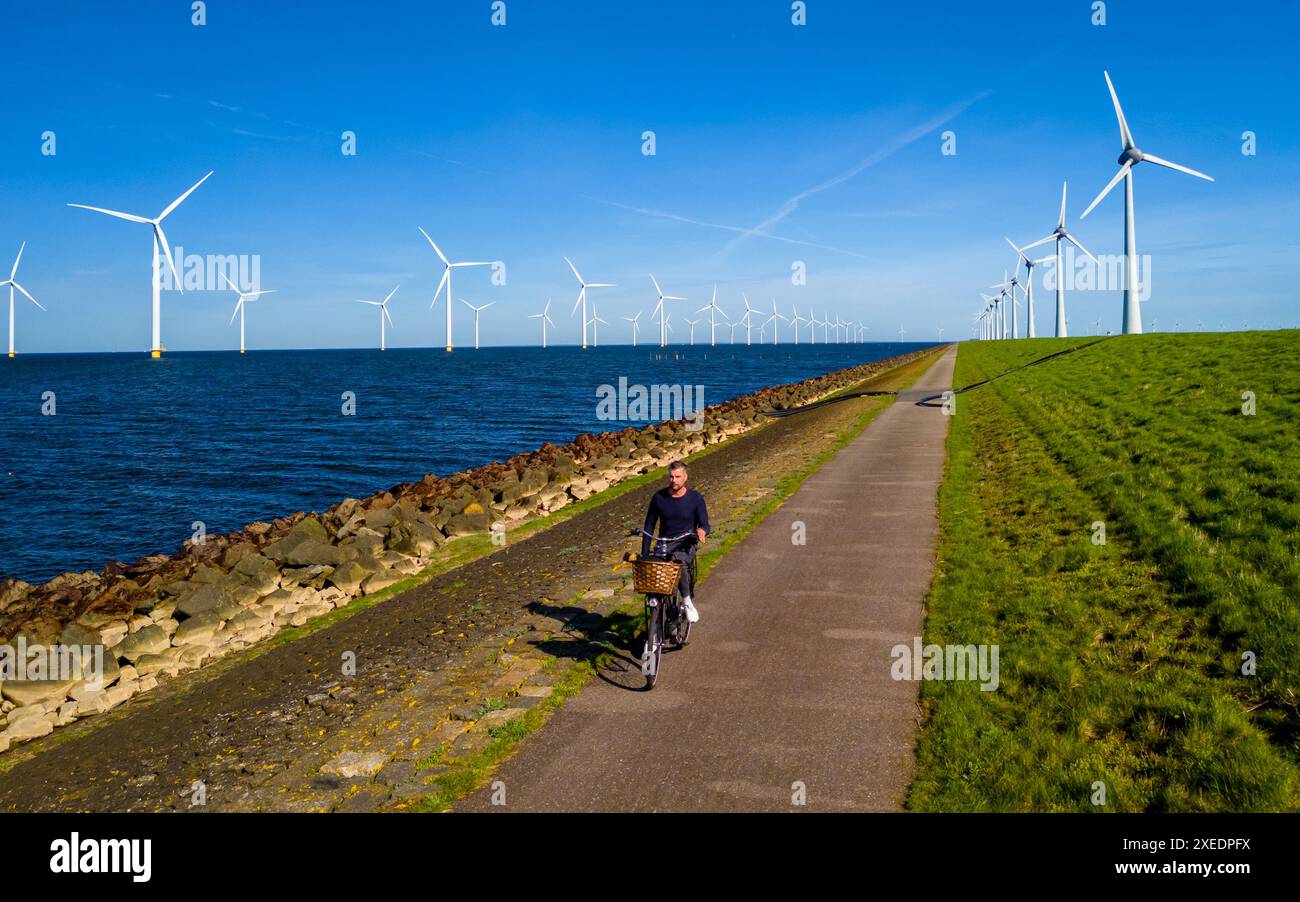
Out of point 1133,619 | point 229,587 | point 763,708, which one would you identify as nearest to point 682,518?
point 763,708

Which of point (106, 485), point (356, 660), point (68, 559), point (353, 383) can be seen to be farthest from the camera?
point (353, 383)

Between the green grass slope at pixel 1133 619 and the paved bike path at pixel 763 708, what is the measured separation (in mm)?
553

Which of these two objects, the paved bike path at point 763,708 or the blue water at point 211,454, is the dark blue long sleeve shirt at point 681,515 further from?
the blue water at point 211,454

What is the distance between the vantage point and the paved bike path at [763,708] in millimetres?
7223

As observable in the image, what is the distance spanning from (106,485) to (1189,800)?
43645mm

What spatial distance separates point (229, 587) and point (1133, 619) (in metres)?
15.9

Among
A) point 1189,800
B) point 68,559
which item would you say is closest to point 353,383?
point 68,559

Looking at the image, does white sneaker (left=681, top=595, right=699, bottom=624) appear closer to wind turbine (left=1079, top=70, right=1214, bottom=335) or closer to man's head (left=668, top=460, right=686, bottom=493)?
man's head (left=668, top=460, right=686, bottom=493)

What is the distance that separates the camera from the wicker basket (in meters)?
9.48

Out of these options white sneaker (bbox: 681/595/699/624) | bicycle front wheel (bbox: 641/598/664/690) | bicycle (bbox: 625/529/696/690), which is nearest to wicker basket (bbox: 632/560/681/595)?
bicycle (bbox: 625/529/696/690)

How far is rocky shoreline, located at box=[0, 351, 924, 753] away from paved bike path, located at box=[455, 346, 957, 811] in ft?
25.7
